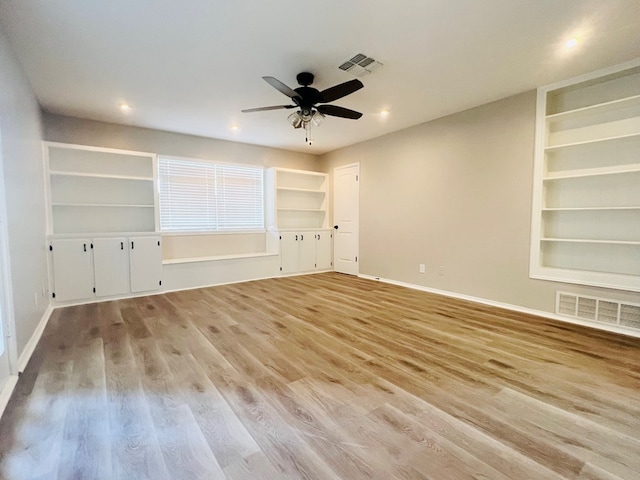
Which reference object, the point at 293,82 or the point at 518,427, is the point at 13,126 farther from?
the point at 518,427

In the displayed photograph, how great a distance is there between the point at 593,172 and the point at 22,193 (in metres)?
5.72

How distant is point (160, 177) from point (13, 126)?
247cm

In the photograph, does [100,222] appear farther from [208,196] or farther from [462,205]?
[462,205]

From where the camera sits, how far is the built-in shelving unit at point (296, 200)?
603 cm

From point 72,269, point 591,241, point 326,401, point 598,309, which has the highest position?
point 591,241

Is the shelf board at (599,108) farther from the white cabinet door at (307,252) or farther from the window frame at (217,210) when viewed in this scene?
the window frame at (217,210)

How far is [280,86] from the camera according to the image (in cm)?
273

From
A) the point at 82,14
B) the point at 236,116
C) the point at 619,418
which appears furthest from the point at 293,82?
the point at 619,418

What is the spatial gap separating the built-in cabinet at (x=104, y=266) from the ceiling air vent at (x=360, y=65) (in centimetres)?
368

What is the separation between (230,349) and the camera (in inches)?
103

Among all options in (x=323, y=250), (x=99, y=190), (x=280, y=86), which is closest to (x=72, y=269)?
(x=99, y=190)

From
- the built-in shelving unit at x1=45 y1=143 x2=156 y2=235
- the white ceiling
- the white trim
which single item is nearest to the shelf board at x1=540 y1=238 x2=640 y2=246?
the white ceiling

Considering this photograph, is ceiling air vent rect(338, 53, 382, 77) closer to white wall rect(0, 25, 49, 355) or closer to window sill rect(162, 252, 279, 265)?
white wall rect(0, 25, 49, 355)

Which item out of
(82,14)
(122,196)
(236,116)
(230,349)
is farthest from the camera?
(122,196)
